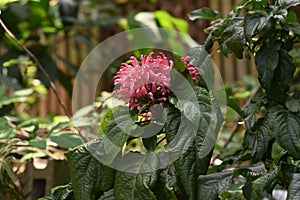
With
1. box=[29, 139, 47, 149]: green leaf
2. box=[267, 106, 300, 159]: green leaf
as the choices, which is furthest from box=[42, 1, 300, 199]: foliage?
box=[29, 139, 47, 149]: green leaf

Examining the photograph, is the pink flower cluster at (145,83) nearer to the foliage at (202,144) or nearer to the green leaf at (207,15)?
the foliage at (202,144)

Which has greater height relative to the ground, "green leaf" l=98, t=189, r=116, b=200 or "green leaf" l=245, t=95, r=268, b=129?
"green leaf" l=245, t=95, r=268, b=129

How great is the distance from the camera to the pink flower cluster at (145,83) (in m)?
0.77

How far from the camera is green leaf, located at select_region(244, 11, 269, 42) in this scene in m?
0.86

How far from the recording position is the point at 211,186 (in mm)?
750

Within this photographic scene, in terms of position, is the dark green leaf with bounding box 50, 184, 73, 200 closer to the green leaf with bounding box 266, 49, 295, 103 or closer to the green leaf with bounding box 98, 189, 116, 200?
the green leaf with bounding box 98, 189, 116, 200

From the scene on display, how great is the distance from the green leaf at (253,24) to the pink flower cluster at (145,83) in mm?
163

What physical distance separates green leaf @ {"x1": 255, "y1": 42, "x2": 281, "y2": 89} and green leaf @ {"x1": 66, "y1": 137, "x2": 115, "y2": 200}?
0.30 m

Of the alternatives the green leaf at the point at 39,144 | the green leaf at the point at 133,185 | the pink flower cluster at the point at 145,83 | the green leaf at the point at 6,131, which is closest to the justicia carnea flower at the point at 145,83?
the pink flower cluster at the point at 145,83

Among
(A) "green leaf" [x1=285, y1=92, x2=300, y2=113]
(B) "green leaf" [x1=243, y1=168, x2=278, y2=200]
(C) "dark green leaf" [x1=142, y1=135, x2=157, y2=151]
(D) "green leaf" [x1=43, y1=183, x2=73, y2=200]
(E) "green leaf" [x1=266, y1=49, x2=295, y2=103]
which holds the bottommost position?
(D) "green leaf" [x1=43, y1=183, x2=73, y2=200]

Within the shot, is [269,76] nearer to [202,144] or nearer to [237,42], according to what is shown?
[237,42]

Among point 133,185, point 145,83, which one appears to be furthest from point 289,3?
point 133,185

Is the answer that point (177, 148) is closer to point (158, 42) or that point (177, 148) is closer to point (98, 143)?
point (98, 143)

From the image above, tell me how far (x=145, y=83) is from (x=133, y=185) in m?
0.15
